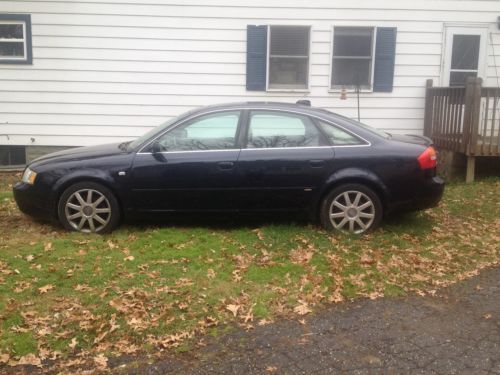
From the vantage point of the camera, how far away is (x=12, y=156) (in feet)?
34.7

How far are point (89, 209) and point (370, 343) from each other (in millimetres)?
3546

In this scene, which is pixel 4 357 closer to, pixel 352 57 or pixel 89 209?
pixel 89 209

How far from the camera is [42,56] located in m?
10.1

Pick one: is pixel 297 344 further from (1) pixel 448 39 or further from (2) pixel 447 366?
(1) pixel 448 39

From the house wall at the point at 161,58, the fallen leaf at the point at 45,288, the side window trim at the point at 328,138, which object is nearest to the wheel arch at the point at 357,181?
the side window trim at the point at 328,138

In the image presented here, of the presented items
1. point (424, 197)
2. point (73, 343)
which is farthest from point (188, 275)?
point (424, 197)

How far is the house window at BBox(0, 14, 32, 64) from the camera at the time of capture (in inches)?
393

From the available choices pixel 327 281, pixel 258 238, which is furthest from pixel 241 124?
pixel 327 281

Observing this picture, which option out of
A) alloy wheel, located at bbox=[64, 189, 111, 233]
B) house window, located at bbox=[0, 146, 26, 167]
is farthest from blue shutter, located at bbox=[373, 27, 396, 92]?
house window, located at bbox=[0, 146, 26, 167]

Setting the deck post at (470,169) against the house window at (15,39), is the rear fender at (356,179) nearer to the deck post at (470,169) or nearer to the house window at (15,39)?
the deck post at (470,169)

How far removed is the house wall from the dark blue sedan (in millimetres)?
4236

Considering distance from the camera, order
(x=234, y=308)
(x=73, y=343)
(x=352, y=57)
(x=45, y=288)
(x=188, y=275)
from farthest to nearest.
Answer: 1. (x=352, y=57)
2. (x=188, y=275)
3. (x=45, y=288)
4. (x=234, y=308)
5. (x=73, y=343)

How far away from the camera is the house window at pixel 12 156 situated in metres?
10.5

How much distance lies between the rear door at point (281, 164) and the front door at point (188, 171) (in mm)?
167
